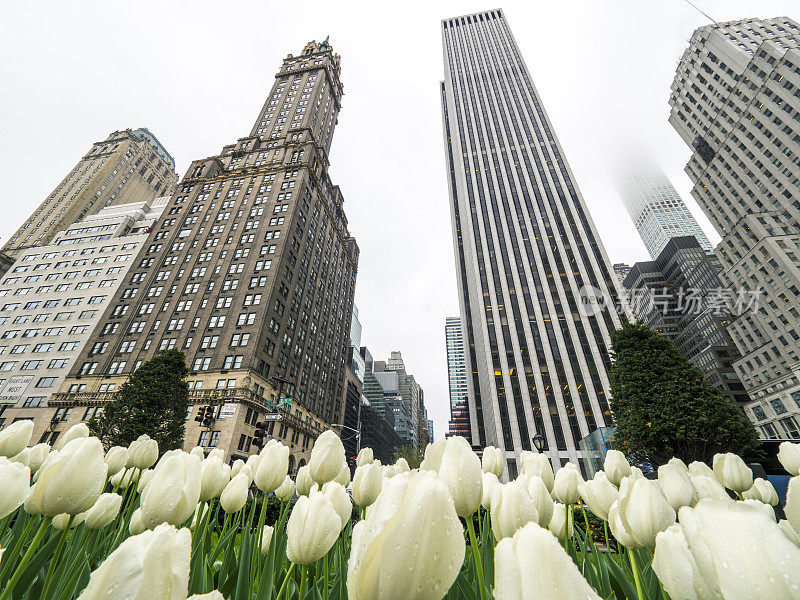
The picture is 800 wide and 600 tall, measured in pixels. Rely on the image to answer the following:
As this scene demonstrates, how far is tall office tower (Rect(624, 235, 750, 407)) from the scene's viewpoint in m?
72.9

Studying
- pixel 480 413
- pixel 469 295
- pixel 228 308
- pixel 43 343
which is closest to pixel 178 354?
pixel 228 308

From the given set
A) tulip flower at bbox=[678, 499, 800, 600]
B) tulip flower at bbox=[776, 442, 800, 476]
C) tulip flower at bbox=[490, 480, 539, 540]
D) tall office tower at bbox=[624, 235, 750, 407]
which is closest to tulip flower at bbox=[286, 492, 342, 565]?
tulip flower at bbox=[490, 480, 539, 540]

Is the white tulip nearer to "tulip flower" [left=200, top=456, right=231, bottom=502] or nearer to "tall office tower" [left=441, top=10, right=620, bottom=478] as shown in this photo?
"tulip flower" [left=200, top=456, right=231, bottom=502]

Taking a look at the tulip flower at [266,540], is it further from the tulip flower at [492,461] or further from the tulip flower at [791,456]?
the tulip flower at [791,456]

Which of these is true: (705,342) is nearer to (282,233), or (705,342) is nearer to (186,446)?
(282,233)

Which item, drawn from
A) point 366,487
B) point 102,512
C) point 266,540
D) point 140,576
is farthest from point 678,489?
point 102,512

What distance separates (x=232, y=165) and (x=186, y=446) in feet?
185

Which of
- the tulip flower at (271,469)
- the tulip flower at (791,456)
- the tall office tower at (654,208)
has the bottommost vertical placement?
the tulip flower at (271,469)

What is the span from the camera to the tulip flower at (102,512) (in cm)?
223

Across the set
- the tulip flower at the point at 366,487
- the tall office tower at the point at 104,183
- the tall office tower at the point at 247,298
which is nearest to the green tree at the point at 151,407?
the tall office tower at the point at 247,298

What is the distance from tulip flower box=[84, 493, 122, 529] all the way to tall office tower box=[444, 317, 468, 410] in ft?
596

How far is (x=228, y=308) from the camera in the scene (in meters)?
48.3

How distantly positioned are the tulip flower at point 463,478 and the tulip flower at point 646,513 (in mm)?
727

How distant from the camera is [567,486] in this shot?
111 inches
